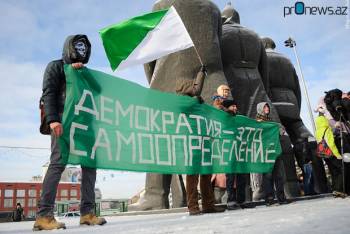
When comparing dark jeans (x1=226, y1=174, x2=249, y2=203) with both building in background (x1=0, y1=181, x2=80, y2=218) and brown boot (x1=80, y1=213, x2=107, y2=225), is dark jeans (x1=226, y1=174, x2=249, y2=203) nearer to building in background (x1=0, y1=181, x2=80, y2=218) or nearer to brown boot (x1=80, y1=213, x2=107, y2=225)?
brown boot (x1=80, y1=213, x2=107, y2=225)

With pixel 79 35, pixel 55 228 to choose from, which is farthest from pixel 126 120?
pixel 55 228

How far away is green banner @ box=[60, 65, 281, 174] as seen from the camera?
400 cm

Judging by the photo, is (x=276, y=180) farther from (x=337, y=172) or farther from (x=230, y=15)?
(x=230, y=15)

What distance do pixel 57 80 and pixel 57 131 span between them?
0.52 m

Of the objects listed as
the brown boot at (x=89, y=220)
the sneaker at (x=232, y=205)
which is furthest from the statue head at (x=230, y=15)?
the brown boot at (x=89, y=220)

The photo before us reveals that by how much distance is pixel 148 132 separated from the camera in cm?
489

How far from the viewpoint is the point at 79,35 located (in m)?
4.00

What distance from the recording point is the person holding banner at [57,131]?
362 centimetres

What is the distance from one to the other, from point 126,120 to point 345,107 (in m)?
4.00

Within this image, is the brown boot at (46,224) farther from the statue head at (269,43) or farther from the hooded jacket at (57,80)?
the statue head at (269,43)

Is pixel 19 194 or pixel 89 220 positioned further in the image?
pixel 19 194

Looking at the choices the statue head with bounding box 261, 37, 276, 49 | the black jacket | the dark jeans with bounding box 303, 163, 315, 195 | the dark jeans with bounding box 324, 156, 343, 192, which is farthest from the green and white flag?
the statue head with bounding box 261, 37, 276, 49

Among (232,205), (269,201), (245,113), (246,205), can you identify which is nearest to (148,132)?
(232,205)

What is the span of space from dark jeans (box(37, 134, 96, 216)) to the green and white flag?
1603 mm
